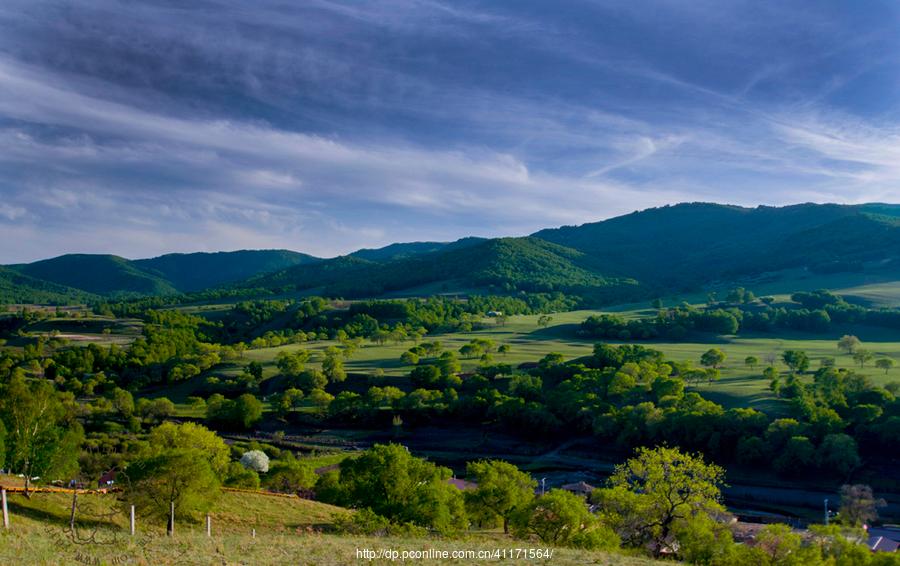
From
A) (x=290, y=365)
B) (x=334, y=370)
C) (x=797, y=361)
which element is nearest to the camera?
(x=797, y=361)

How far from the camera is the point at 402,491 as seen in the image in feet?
109

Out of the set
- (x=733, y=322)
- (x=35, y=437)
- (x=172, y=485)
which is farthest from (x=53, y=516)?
(x=733, y=322)

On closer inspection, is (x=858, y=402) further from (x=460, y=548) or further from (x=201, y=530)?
(x=201, y=530)

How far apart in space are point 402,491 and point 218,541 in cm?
1353

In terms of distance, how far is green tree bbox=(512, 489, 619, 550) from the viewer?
2845 cm

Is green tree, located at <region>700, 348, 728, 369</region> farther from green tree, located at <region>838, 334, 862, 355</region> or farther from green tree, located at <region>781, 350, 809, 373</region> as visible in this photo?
green tree, located at <region>838, 334, 862, 355</region>

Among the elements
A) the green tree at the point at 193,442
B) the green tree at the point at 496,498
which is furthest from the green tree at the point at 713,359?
the green tree at the point at 193,442

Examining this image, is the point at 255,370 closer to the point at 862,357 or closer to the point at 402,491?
the point at 402,491

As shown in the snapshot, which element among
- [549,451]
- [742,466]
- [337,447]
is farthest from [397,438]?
[742,466]

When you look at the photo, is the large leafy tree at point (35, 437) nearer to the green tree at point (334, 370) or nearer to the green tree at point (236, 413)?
the green tree at point (236, 413)

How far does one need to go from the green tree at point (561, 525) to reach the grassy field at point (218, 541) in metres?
2.16

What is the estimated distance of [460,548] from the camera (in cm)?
2223

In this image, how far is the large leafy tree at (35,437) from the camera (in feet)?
111

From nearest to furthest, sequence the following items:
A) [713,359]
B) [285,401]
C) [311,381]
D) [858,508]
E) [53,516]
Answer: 1. [53,516]
2. [858,508]
3. [285,401]
4. [713,359]
5. [311,381]
